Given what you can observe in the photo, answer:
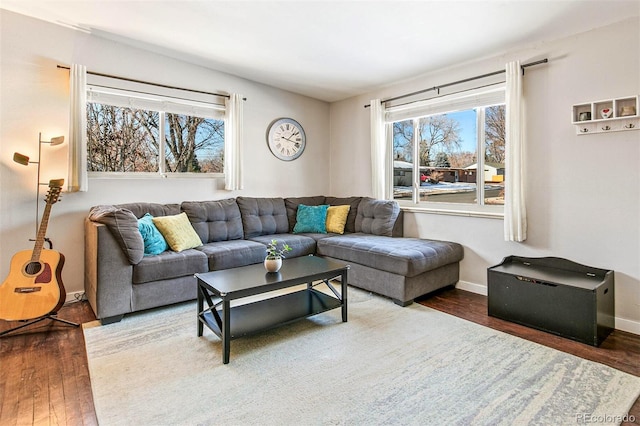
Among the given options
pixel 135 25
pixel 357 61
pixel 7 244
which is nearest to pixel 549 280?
pixel 357 61

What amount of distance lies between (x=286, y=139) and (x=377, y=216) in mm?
1730

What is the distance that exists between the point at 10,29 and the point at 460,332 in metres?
4.40

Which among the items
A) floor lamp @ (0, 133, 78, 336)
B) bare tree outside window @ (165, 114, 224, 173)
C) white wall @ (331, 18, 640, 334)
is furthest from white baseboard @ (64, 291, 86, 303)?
white wall @ (331, 18, 640, 334)

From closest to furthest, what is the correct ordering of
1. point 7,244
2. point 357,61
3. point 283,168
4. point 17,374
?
point 17,374, point 7,244, point 357,61, point 283,168

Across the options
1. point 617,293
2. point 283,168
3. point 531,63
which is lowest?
point 617,293

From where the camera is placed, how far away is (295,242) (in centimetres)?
392

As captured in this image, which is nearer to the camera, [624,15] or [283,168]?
[624,15]

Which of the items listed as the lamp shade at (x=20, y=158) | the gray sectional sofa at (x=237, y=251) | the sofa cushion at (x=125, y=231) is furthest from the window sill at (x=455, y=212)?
the lamp shade at (x=20, y=158)

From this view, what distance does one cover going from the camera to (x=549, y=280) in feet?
8.68

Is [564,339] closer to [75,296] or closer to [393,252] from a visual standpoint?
[393,252]

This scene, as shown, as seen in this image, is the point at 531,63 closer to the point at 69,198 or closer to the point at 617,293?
the point at 617,293

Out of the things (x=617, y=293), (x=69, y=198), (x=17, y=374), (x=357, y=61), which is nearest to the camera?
(x=17, y=374)

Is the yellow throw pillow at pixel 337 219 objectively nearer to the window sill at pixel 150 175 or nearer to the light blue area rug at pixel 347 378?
the window sill at pixel 150 175

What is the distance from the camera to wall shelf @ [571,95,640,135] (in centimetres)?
263
